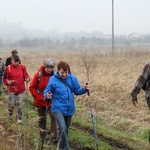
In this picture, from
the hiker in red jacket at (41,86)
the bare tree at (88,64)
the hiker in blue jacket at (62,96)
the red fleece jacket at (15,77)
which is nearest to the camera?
the hiker in blue jacket at (62,96)

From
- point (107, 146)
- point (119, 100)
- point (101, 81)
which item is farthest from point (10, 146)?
point (101, 81)

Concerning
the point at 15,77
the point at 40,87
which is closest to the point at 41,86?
the point at 40,87

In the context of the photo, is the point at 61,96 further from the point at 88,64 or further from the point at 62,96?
the point at 88,64

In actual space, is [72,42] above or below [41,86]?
below

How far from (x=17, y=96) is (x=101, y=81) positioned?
7.73 meters

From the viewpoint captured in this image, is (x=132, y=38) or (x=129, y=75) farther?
(x=132, y=38)

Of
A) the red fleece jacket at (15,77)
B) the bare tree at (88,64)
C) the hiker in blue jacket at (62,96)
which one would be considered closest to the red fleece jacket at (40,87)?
the hiker in blue jacket at (62,96)

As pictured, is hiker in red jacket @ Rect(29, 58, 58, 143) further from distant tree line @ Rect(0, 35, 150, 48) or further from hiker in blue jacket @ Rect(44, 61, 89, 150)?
distant tree line @ Rect(0, 35, 150, 48)

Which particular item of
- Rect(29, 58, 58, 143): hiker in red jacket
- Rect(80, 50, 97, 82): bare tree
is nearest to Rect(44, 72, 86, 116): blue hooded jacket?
Rect(29, 58, 58, 143): hiker in red jacket

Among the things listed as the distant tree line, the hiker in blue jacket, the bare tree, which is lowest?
the distant tree line

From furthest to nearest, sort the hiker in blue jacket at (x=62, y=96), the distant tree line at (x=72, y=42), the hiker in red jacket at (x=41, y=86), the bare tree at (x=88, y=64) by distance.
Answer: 1. the distant tree line at (x=72, y=42)
2. the bare tree at (x=88, y=64)
3. the hiker in red jacket at (x=41, y=86)
4. the hiker in blue jacket at (x=62, y=96)

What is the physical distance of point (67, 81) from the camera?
21.0 ft

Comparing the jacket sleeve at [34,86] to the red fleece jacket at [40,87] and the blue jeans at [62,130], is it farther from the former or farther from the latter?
the blue jeans at [62,130]

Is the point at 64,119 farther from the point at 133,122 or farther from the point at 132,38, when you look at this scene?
the point at 132,38
